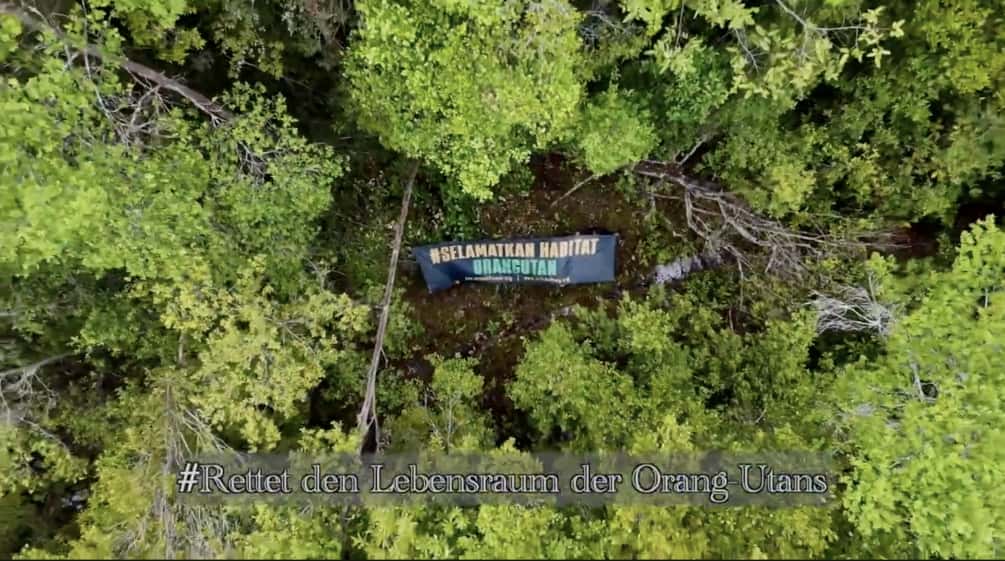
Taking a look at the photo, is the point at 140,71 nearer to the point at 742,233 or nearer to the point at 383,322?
the point at 383,322

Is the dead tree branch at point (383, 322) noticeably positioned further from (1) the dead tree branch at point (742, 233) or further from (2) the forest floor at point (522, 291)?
(1) the dead tree branch at point (742, 233)

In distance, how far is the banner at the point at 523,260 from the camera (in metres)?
10.0

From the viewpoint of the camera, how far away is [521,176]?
416 inches

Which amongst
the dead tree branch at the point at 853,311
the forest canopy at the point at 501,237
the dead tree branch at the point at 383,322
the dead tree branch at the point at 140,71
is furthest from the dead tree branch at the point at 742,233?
the dead tree branch at the point at 140,71

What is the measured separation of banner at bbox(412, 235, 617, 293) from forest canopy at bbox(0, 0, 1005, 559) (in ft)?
1.44

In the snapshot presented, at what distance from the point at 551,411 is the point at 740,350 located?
3008 millimetres

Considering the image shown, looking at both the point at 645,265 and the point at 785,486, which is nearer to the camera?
the point at 785,486

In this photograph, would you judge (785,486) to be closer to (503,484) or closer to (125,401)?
(503,484)

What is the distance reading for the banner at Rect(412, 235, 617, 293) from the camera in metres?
10.0

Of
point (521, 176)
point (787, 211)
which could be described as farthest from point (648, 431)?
point (521, 176)

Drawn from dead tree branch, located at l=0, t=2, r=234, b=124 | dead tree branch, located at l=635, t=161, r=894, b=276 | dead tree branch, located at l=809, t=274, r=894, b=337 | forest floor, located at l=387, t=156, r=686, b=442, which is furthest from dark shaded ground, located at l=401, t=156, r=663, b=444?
dead tree branch, located at l=0, t=2, r=234, b=124

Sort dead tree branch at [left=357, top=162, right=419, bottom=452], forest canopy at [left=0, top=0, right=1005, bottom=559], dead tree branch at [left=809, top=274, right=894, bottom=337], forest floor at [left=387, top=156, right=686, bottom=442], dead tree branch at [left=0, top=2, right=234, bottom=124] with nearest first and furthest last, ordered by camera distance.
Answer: forest canopy at [left=0, top=0, right=1005, bottom=559]
dead tree branch at [left=0, top=2, right=234, bottom=124]
dead tree branch at [left=809, top=274, right=894, bottom=337]
dead tree branch at [left=357, top=162, right=419, bottom=452]
forest floor at [left=387, top=156, right=686, bottom=442]

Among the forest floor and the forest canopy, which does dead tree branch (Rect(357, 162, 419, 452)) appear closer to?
the forest canopy

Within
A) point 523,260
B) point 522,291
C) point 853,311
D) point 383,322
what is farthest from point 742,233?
point 383,322
